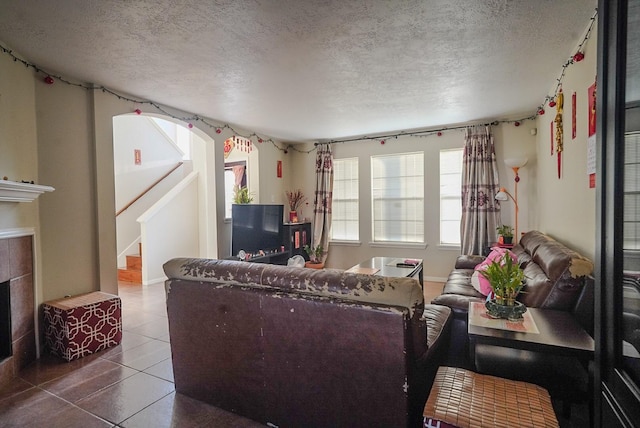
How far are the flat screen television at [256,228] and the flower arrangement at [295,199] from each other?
96cm

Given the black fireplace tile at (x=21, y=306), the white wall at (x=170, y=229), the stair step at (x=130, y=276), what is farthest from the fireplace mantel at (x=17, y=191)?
the stair step at (x=130, y=276)

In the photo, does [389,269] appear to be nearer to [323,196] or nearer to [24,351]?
[323,196]

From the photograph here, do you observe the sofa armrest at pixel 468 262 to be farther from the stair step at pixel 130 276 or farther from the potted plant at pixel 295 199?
the stair step at pixel 130 276

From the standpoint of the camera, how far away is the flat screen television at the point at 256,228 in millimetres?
4707

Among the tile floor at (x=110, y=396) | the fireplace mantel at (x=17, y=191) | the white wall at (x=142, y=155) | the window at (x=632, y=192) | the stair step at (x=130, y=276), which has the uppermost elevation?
the white wall at (x=142, y=155)

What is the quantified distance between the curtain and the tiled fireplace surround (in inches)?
159

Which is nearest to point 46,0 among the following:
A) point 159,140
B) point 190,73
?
point 190,73

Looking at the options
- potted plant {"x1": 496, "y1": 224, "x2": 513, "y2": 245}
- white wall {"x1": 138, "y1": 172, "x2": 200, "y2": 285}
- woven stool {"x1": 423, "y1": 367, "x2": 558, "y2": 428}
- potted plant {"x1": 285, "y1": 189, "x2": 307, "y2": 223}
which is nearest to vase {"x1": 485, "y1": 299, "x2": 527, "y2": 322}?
woven stool {"x1": 423, "y1": 367, "x2": 558, "y2": 428}

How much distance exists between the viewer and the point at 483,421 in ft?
A: 3.86

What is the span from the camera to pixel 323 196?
19.7 ft

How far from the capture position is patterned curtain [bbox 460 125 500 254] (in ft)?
15.8

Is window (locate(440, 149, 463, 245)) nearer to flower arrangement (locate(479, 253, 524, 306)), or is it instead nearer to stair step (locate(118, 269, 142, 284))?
flower arrangement (locate(479, 253, 524, 306))

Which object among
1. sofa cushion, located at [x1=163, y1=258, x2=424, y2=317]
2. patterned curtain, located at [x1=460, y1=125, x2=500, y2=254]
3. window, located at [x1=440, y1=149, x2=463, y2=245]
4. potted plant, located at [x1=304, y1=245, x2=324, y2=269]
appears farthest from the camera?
potted plant, located at [x1=304, y1=245, x2=324, y2=269]

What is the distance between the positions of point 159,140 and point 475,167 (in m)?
5.94
